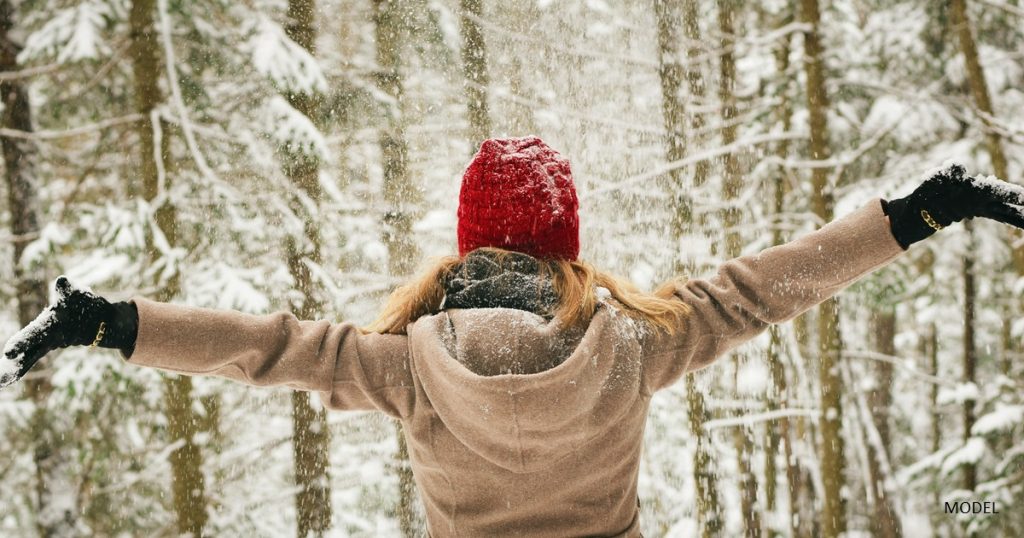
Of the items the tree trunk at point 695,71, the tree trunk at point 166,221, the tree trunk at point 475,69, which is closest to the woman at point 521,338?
the tree trunk at point 166,221

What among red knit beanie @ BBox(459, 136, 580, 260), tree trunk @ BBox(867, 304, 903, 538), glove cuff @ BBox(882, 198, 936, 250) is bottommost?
tree trunk @ BBox(867, 304, 903, 538)

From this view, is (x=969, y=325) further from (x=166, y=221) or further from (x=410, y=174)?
(x=166, y=221)

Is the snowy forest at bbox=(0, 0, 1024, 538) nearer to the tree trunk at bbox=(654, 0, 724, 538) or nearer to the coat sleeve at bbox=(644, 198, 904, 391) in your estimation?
the tree trunk at bbox=(654, 0, 724, 538)

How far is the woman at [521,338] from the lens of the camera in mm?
1709

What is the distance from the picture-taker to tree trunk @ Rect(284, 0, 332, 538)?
24.3 ft

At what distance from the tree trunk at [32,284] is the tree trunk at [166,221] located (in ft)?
4.38

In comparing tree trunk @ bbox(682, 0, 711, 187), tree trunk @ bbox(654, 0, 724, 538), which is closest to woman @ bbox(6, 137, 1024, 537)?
tree trunk @ bbox(654, 0, 724, 538)

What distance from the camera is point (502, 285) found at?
1823mm

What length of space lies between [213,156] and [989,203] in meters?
7.11

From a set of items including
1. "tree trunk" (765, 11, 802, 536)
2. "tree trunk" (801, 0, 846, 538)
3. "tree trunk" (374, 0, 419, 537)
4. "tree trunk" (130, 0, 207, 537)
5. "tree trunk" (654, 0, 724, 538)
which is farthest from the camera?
"tree trunk" (765, 11, 802, 536)

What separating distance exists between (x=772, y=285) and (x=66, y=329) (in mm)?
1759

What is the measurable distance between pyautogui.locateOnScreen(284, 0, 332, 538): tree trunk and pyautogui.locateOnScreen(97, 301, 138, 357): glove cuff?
574cm

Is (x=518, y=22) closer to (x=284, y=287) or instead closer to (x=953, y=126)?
(x=284, y=287)

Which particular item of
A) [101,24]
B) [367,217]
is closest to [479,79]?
[367,217]
